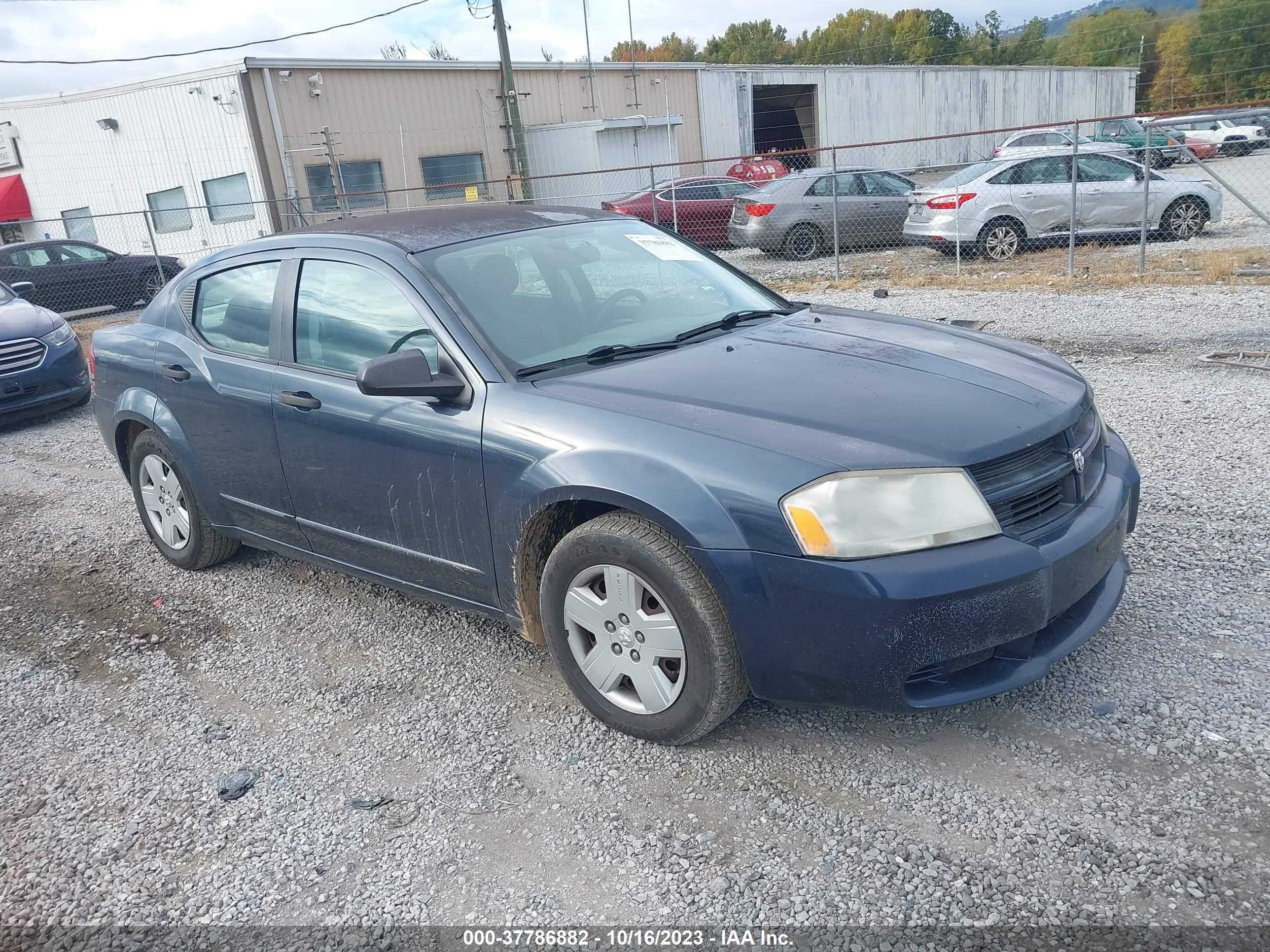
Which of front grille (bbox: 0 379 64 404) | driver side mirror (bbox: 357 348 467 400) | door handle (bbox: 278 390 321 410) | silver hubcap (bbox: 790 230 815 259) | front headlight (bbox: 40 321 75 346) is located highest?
driver side mirror (bbox: 357 348 467 400)

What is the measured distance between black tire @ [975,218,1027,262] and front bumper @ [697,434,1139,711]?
11802 millimetres

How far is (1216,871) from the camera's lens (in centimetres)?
239

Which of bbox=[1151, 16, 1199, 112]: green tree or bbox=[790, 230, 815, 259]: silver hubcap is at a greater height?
bbox=[1151, 16, 1199, 112]: green tree

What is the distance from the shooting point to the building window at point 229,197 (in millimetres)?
23438

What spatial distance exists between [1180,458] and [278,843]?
15.7 ft

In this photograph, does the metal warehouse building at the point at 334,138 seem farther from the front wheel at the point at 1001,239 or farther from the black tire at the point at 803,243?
the front wheel at the point at 1001,239

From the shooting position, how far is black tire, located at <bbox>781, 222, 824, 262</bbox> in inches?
615

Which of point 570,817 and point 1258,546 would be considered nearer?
point 570,817

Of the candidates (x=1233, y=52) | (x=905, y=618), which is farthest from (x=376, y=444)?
(x=1233, y=52)

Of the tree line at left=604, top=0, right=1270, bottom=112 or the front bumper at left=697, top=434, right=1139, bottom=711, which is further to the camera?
the tree line at left=604, top=0, right=1270, bottom=112

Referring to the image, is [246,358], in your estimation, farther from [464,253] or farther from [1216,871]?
[1216,871]

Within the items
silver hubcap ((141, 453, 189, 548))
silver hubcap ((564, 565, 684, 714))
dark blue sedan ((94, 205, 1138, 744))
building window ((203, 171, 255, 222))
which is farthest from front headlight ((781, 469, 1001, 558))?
building window ((203, 171, 255, 222))

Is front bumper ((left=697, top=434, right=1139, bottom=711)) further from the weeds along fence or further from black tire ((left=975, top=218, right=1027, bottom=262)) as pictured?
black tire ((left=975, top=218, right=1027, bottom=262))

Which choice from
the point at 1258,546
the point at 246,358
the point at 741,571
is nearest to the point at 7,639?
the point at 246,358
